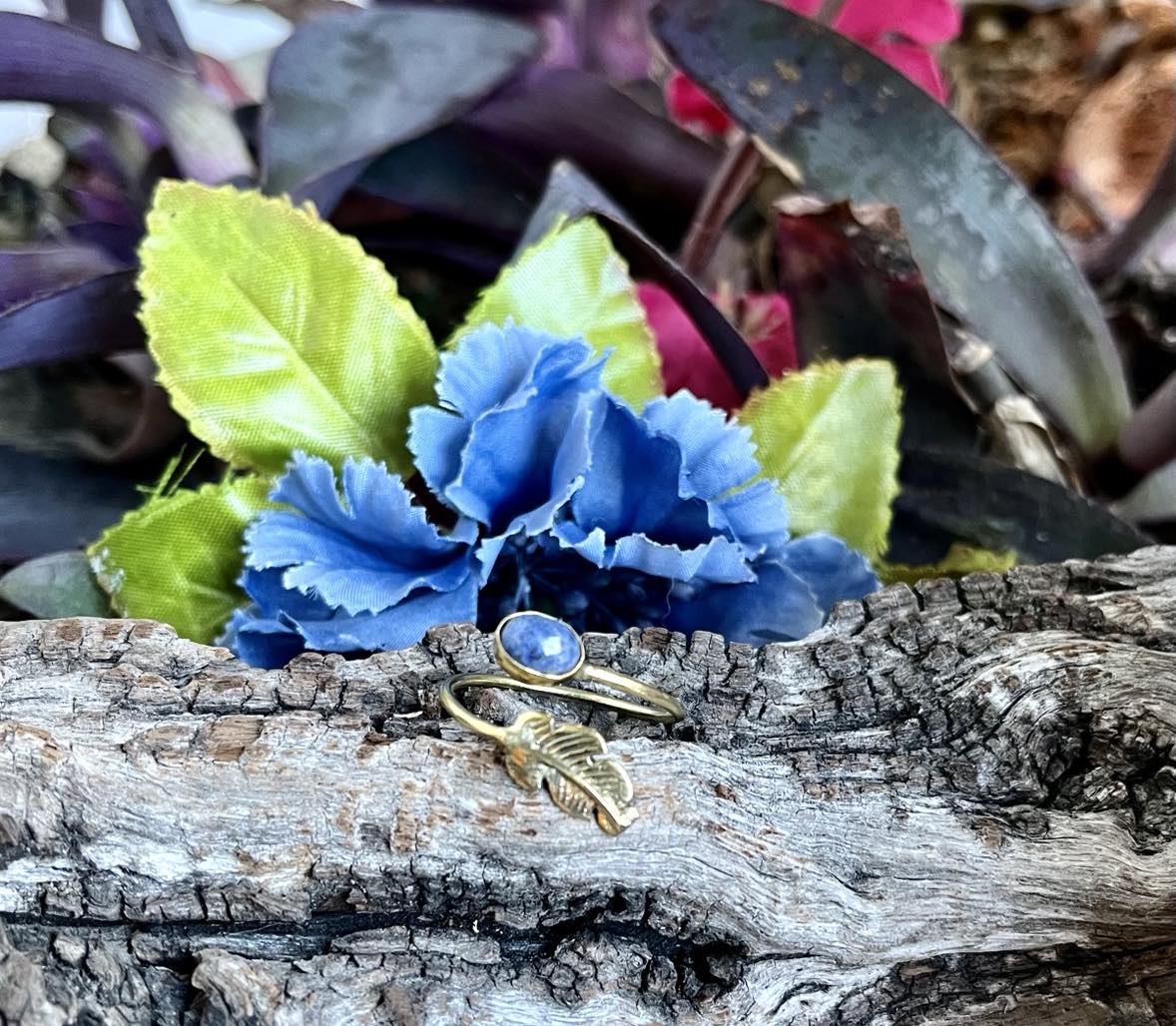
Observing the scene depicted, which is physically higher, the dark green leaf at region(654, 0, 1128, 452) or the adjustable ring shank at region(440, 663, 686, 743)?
the dark green leaf at region(654, 0, 1128, 452)

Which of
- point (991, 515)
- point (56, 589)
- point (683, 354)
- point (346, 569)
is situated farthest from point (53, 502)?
point (991, 515)

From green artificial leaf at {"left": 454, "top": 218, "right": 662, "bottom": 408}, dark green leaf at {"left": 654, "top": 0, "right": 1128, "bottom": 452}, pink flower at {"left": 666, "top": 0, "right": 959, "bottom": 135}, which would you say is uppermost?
pink flower at {"left": 666, "top": 0, "right": 959, "bottom": 135}

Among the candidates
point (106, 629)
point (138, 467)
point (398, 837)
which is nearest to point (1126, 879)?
point (398, 837)

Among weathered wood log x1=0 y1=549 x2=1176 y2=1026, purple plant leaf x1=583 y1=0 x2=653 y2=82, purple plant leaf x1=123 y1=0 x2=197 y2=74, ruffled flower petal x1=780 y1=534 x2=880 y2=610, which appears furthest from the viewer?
purple plant leaf x1=583 y1=0 x2=653 y2=82

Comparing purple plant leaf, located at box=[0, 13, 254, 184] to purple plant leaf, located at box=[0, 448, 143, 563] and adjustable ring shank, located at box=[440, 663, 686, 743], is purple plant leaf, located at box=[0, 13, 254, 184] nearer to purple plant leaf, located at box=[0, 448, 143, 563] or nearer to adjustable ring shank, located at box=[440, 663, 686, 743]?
purple plant leaf, located at box=[0, 448, 143, 563]

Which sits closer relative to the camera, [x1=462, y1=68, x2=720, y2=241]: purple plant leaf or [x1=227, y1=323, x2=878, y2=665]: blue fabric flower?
[x1=227, y1=323, x2=878, y2=665]: blue fabric flower

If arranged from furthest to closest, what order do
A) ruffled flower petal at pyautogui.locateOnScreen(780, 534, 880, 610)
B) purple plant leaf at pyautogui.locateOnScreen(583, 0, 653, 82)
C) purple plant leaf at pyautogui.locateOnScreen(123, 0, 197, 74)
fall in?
purple plant leaf at pyautogui.locateOnScreen(583, 0, 653, 82) < purple plant leaf at pyautogui.locateOnScreen(123, 0, 197, 74) < ruffled flower petal at pyautogui.locateOnScreen(780, 534, 880, 610)

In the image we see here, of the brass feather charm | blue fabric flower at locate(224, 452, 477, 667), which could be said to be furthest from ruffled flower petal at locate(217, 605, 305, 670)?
the brass feather charm

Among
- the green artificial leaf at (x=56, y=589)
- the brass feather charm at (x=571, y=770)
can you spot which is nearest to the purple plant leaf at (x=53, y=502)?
the green artificial leaf at (x=56, y=589)
